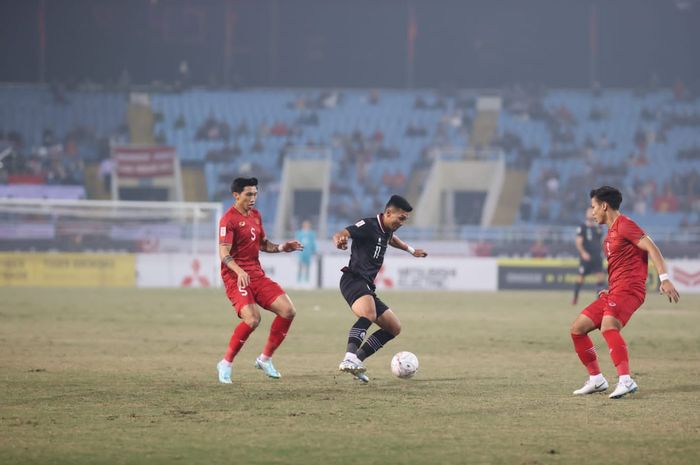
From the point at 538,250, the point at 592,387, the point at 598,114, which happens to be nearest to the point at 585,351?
the point at 592,387

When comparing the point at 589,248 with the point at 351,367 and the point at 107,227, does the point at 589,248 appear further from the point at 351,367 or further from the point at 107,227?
the point at 107,227

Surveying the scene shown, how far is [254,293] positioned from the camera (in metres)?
11.2

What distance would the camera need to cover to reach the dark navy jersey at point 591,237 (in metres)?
25.8

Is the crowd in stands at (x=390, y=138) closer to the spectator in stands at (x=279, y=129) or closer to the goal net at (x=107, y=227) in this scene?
the spectator in stands at (x=279, y=129)

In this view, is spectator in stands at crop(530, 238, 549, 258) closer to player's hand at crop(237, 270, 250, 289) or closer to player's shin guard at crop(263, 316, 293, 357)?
player's shin guard at crop(263, 316, 293, 357)

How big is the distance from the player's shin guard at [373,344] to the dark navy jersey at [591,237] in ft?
49.7

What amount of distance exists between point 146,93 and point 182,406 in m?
47.6

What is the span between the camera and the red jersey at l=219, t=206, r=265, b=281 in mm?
11008

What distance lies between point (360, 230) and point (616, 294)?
9.31 ft

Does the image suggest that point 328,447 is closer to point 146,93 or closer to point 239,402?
point 239,402

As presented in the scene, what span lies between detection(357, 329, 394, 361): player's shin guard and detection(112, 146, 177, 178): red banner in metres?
38.6

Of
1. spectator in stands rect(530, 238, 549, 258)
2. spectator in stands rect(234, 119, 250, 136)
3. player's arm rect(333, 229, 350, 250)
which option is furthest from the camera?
spectator in stands rect(234, 119, 250, 136)

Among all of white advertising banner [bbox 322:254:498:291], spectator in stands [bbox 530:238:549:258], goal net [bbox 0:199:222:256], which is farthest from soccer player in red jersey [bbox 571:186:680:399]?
spectator in stands [bbox 530:238:549:258]

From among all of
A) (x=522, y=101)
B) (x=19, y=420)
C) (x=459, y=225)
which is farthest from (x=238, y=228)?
(x=522, y=101)
